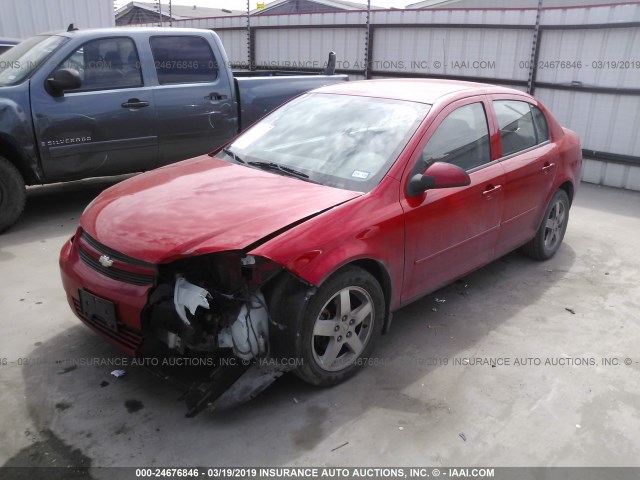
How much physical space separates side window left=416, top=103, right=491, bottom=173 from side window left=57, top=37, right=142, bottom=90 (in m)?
3.74

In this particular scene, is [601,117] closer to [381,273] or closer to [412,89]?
[412,89]

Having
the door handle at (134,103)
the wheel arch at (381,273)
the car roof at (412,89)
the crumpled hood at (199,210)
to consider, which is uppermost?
the car roof at (412,89)

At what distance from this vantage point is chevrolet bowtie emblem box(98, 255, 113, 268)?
2.97 metres

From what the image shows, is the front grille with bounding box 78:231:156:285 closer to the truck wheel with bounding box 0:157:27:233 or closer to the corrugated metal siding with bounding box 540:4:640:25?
the truck wheel with bounding box 0:157:27:233

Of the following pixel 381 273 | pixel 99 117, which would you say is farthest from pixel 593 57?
pixel 99 117

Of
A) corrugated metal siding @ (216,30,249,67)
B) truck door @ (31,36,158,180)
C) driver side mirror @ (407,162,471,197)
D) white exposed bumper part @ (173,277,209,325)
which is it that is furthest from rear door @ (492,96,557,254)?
corrugated metal siding @ (216,30,249,67)

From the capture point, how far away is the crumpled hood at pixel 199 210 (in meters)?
2.81

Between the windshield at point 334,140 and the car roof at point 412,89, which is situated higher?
the car roof at point 412,89

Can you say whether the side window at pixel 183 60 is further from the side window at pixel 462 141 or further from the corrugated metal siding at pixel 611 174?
the corrugated metal siding at pixel 611 174

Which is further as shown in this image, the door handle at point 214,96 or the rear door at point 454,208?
the door handle at point 214,96

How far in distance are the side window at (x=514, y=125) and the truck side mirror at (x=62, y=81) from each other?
A: 3943 mm

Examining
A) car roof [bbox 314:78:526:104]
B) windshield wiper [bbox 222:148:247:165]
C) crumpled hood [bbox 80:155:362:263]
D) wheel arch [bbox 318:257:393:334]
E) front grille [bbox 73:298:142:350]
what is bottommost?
front grille [bbox 73:298:142:350]

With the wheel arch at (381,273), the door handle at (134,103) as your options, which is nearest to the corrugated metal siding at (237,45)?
the door handle at (134,103)

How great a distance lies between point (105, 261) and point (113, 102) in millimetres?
3351
